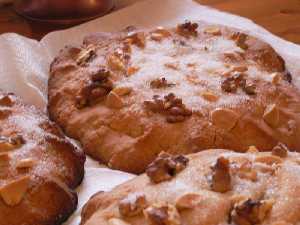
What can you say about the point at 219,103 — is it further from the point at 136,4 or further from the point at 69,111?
the point at 136,4

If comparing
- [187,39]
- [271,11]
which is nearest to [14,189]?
[187,39]

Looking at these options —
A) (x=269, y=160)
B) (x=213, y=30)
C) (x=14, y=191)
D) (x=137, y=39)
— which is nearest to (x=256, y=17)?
(x=213, y=30)

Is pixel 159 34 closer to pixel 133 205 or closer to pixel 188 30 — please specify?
pixel 188 30

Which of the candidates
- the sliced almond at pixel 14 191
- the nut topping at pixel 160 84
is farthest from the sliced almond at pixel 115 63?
the sliced almond at pixel 14 191

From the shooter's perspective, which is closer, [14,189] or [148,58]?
[14,189]

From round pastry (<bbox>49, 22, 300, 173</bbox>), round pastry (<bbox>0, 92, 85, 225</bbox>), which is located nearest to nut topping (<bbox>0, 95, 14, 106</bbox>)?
round pastry (<bbox>0, 92, 85, 225</bbox>)
